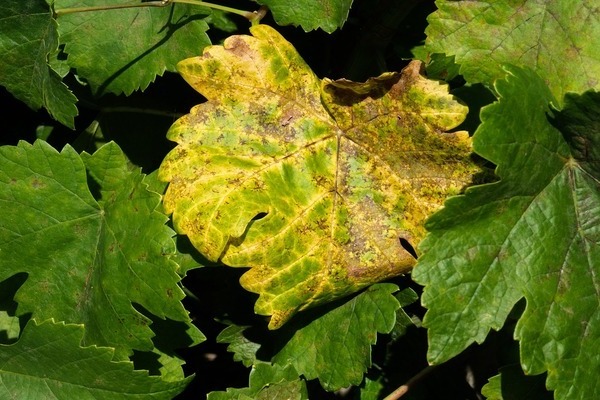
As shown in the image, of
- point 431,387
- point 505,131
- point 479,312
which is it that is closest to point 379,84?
point 505,131

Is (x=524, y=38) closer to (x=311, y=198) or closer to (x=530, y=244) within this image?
(x=530, y=244)

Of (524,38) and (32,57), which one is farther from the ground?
(524,38)

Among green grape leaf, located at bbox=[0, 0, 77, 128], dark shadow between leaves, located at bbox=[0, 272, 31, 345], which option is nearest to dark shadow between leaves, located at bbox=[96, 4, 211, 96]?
green grape leaf, located at bbox=[0, 0, 77, 128]

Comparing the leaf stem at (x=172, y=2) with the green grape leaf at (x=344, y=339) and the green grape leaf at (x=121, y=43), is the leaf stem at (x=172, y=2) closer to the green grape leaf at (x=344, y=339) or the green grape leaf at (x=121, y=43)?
the green grape leaf at (x=121, y=43)

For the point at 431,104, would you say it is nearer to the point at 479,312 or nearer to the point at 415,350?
the point at 479,312

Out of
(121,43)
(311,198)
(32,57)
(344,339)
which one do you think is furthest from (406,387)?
(32,57)

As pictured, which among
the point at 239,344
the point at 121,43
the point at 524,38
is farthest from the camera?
the point at 239,344

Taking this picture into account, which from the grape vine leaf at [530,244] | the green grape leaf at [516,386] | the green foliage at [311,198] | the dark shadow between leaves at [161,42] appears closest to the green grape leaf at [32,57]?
the green foliage at [311,198]

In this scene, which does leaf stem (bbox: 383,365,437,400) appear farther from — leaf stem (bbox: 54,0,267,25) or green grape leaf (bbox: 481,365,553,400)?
leaf stem (bbox: 54,0,267,25)
